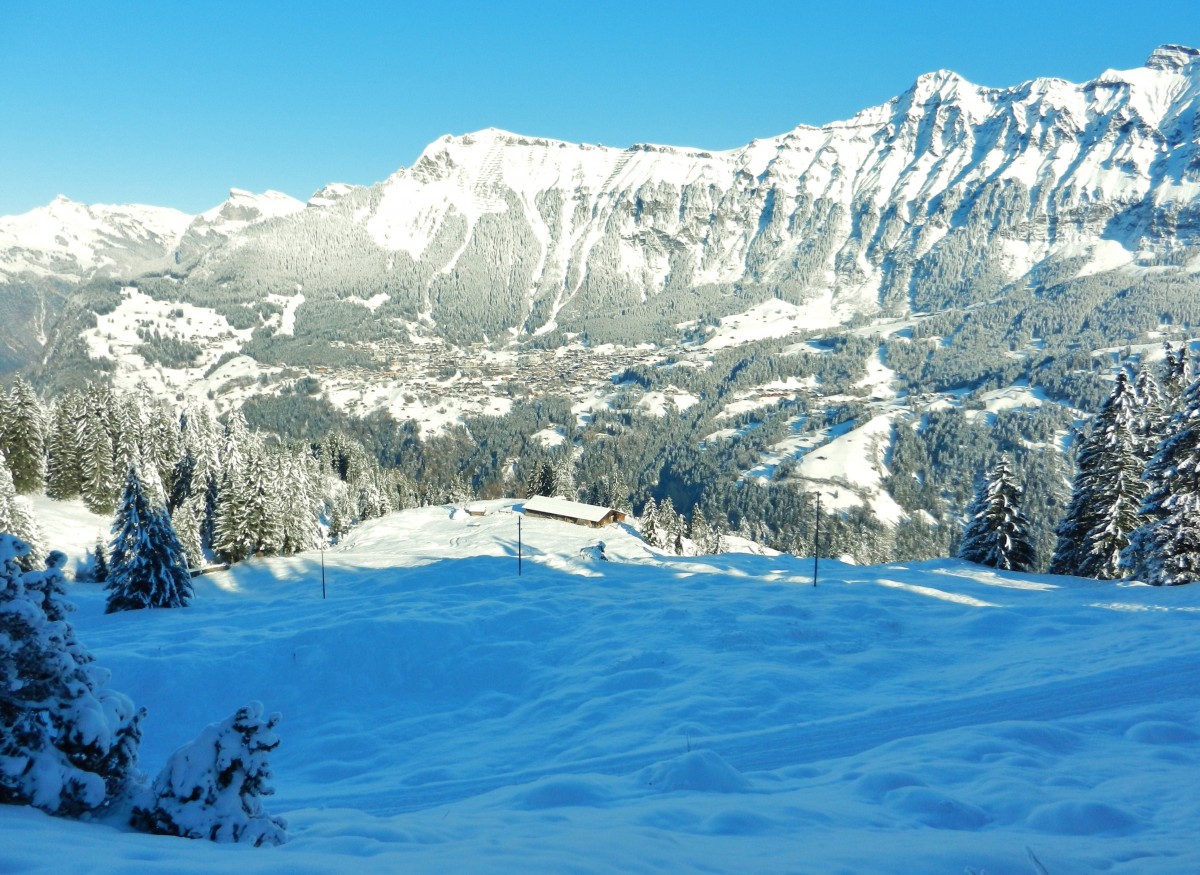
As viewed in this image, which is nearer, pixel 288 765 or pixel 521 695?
pixel 288 765

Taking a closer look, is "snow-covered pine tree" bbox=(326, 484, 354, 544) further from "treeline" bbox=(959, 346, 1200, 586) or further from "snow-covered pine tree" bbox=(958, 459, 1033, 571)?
"treeline" bbox=(959, 346, 1200, 586)

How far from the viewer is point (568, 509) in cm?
8006

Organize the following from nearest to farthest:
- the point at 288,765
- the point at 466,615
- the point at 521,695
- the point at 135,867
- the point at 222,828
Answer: the point at 135,867 < the point at 222,828 < the point at 288,765 < the point at 521,695 < the point at 466,615

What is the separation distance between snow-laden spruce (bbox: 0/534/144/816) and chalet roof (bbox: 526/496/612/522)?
7098 cm

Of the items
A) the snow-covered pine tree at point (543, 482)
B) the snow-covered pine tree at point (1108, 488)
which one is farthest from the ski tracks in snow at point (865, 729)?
the snow-covered pine tree at point (543, 482)

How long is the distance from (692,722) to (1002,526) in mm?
34378

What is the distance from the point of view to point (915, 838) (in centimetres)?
877

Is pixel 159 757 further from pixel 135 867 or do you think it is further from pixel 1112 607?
pixel 1112 607

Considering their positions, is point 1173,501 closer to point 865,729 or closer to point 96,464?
point 865,729

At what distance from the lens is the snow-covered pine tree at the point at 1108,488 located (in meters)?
35.4

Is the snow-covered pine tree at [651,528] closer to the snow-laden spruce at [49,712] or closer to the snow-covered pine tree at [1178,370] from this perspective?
the snow-covered pine tree at [1178,370]

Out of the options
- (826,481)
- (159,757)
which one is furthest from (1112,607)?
(826,481)

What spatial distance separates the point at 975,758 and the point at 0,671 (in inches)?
620

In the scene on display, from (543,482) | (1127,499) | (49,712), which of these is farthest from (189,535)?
(1127,499)
